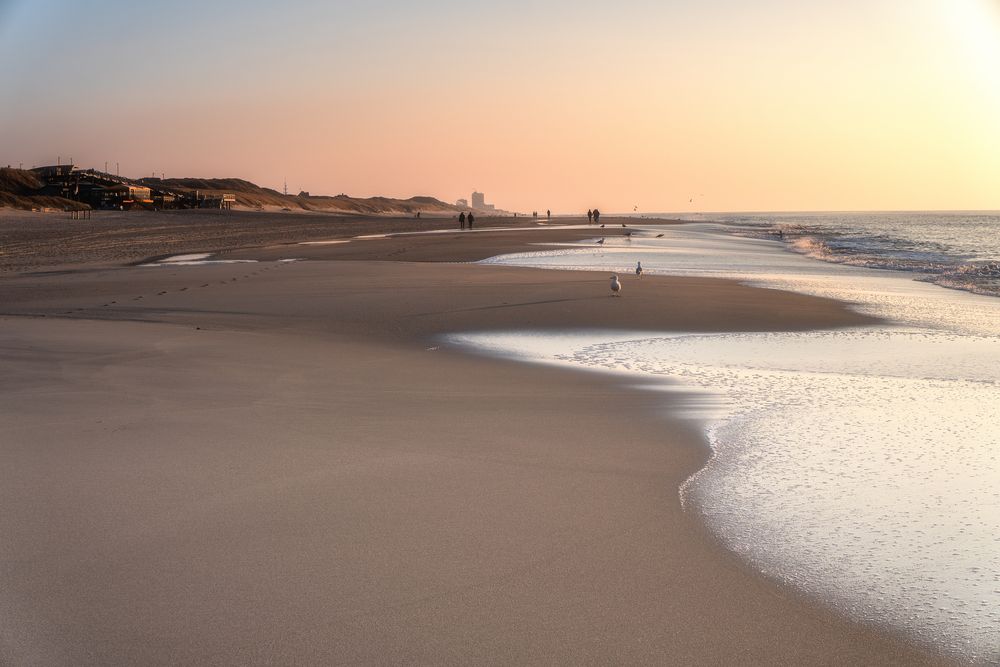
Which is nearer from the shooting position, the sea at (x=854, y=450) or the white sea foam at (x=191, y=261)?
the sea at (x=854, y=450)

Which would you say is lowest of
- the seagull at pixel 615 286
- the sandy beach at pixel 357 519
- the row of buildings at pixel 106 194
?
the sandy beach at pixel 357 519

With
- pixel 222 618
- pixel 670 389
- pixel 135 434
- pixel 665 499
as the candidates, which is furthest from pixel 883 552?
pixel 135 434

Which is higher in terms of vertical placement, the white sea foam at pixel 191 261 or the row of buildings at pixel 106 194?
the row of buildings at pixel 106 194

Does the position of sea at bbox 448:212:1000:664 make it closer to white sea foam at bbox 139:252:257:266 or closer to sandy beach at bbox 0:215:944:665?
sandy beach at bbox 0:215:944:665

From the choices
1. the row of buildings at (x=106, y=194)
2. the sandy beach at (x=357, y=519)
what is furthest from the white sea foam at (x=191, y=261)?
the row of buildings at (x=106, y=194)

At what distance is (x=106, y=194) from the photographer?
389ft

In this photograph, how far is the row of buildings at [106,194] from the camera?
11756 centimetres

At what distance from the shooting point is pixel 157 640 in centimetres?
356

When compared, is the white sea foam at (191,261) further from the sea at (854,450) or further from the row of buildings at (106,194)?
the row of buildings at (106,194)

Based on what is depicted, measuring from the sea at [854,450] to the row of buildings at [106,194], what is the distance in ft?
373

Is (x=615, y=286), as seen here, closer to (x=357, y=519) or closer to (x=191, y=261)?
(x=357, y=519)

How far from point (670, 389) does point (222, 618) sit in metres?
5.94

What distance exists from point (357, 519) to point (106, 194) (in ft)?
413

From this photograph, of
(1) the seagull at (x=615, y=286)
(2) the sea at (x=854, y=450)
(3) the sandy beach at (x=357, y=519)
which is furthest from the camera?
(1) the seagull at (x=615, y=286)
